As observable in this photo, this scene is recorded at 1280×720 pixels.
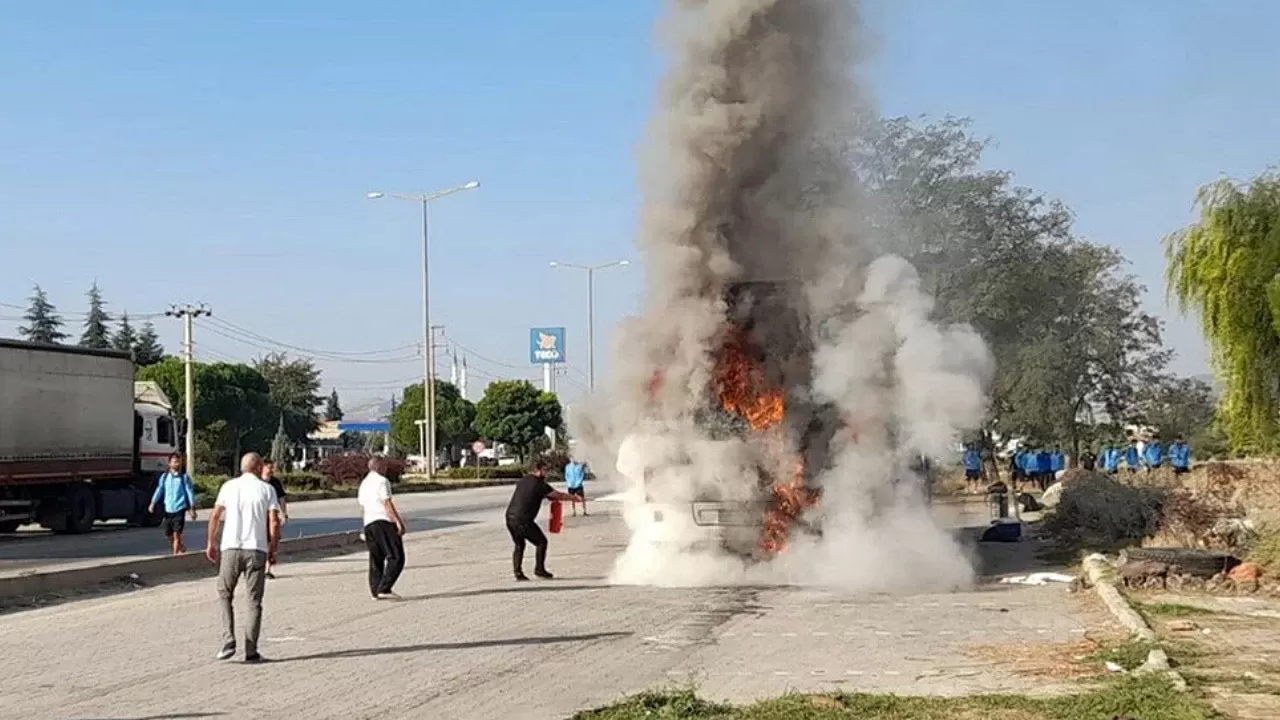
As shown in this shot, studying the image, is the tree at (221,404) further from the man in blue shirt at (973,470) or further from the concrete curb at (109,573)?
the concrete curb at (109,573)

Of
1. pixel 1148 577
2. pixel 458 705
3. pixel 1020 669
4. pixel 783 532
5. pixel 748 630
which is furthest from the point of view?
pixel 783 532

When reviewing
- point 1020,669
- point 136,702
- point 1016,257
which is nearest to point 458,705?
point 136,702

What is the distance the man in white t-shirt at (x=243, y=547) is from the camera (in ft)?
34.2

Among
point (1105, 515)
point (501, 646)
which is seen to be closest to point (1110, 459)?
point (1105, 515)

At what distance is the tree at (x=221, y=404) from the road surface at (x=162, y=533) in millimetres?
26414

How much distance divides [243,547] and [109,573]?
7522 millimetres

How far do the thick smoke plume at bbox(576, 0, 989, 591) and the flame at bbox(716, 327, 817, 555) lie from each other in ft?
0.08

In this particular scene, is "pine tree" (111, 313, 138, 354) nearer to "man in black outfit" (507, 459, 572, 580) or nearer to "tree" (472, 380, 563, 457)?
"tree" (472, 380, 563, 457)

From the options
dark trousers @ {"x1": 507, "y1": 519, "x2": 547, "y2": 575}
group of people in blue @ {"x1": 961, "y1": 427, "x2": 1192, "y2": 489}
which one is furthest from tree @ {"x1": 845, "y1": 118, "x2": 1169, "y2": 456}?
dark trousers @ {"x1": 507, "y1": 519, "x2": 547, "y2": 575}

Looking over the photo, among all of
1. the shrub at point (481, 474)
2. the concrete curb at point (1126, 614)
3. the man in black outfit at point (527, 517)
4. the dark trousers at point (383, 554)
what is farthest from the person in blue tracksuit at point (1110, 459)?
the shrub at point (481, 474)

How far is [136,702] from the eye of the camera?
881 centimetres

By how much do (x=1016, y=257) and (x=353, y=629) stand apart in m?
26.4

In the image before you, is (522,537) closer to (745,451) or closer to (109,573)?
(745,451)

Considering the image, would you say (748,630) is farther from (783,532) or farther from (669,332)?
(669,332)
